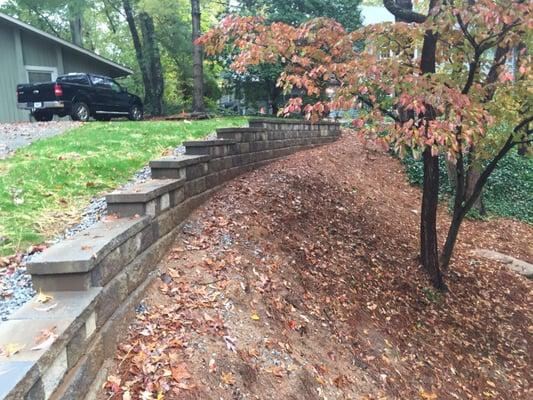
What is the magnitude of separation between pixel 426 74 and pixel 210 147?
2.41 meters

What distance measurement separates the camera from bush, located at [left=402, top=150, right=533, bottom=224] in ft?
34.1

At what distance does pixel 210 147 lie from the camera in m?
5.20

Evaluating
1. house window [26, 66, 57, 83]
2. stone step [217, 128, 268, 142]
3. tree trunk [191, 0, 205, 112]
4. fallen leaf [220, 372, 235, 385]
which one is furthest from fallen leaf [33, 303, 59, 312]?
house window [26, 66, 57, 83]

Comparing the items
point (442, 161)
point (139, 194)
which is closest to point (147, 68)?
point (442, 161)

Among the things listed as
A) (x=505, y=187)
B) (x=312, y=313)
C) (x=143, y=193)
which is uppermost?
(x=143, y=193)

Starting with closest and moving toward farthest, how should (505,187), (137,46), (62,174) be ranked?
(62,174), (505,187), (137,46)

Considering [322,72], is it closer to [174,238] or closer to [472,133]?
[472,133]

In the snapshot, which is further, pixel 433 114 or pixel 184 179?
pixel 433 114

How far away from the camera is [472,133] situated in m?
4.10

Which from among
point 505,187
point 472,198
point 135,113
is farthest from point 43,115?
point 505,187

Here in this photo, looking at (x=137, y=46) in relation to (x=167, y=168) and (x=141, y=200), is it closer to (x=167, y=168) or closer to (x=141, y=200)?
(x=167, y=168)

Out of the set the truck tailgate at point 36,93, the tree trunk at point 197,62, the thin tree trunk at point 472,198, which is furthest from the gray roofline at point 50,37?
the thin tree trunk at point 472,198

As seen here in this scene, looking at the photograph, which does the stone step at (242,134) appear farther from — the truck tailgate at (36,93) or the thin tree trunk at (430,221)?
the truck tailgate at (36,93)

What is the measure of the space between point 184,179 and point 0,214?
1.54m
